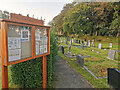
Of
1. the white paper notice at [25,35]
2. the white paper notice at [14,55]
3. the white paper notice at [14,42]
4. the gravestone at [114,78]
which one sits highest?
the white paper notice at [25,35]

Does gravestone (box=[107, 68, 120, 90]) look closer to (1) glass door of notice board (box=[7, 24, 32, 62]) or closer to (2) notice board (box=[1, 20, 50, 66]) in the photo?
(2) notice board (box=[1, 20, 50, 66])

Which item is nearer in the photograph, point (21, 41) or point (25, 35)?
point (21, 41)

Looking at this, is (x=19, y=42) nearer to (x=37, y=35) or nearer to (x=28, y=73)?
(x=37, y=35)

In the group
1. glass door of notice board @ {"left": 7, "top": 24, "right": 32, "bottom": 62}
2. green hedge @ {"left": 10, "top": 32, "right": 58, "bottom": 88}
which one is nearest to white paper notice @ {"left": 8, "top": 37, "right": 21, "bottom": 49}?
glass door of notice board @ {"left": 7, "top": 24, "right": 32, "bottom": 62}

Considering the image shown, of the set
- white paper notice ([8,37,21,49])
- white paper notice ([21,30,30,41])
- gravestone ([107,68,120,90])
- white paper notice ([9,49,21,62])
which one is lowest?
gravestone ([107,68,120,90])

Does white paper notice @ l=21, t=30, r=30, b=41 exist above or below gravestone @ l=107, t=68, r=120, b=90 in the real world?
above

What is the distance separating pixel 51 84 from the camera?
4.26 metres

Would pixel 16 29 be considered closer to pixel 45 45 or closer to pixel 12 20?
pixel 12 20

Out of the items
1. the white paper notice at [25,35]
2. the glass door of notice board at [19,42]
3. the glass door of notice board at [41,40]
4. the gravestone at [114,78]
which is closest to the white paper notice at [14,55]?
the glass door of notice board at [19,42]

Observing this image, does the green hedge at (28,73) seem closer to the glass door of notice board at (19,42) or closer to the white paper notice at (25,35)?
the glass door of notice board at (19,42)

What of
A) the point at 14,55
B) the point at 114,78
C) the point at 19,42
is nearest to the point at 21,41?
the point at 19,42

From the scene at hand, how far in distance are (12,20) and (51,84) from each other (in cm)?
326

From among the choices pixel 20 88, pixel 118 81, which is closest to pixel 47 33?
pixel 20 88

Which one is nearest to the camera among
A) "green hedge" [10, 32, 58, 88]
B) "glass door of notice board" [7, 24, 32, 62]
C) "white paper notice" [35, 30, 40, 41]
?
"glass door of notice board" [7, 24, 32, 62]
